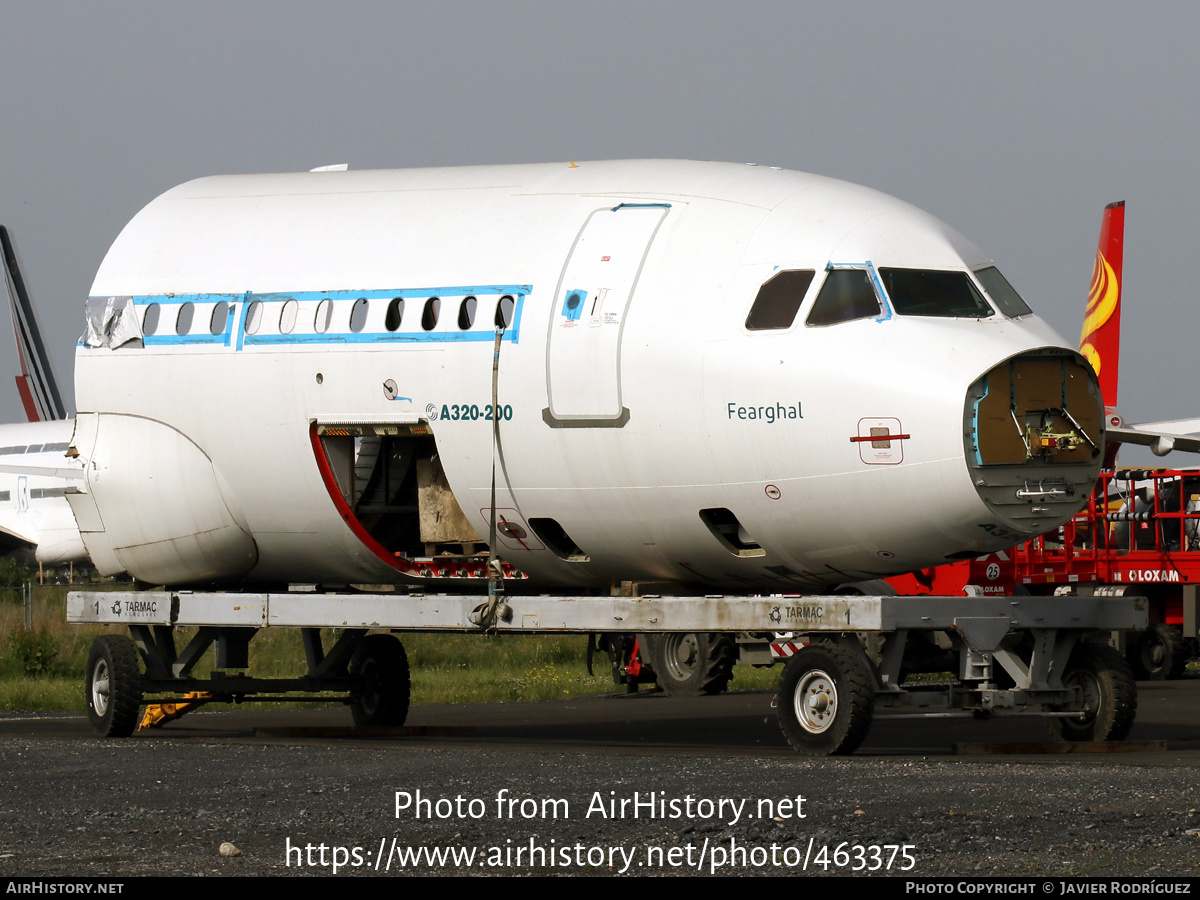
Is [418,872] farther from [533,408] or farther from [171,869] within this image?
[533,408]

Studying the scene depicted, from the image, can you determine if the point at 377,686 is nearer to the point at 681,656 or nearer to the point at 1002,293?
the point at 681,656

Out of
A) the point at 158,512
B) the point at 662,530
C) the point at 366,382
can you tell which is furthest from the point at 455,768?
the point at 158,512

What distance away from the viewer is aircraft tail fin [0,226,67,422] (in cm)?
7356

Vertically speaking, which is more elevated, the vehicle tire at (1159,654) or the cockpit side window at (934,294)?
the cockpit side window at (934,294)

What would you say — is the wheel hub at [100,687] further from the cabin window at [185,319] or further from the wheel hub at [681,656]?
the wheel hub at [681,656]

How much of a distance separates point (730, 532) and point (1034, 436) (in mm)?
2792

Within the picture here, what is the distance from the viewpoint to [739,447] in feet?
47.9

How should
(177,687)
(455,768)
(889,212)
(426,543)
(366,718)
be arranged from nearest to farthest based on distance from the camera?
(455,768)
(889,212)
(426,543)
(177,687)
(366,718)

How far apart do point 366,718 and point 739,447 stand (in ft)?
24.5

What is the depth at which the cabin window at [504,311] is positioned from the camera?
15.5m

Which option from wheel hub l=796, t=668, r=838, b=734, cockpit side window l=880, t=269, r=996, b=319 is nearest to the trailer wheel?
wheel hub l=796, t=668, r=838, b=734

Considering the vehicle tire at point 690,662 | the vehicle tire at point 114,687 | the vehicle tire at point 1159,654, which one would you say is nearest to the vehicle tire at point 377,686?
the vehicle tire at point 114,687

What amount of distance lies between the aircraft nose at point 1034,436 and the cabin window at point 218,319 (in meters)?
7.22

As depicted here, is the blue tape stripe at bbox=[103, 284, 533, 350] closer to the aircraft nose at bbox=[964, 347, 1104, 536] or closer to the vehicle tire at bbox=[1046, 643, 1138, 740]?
the aircraft nose at bbox=[964, 347, 1104, 536]
